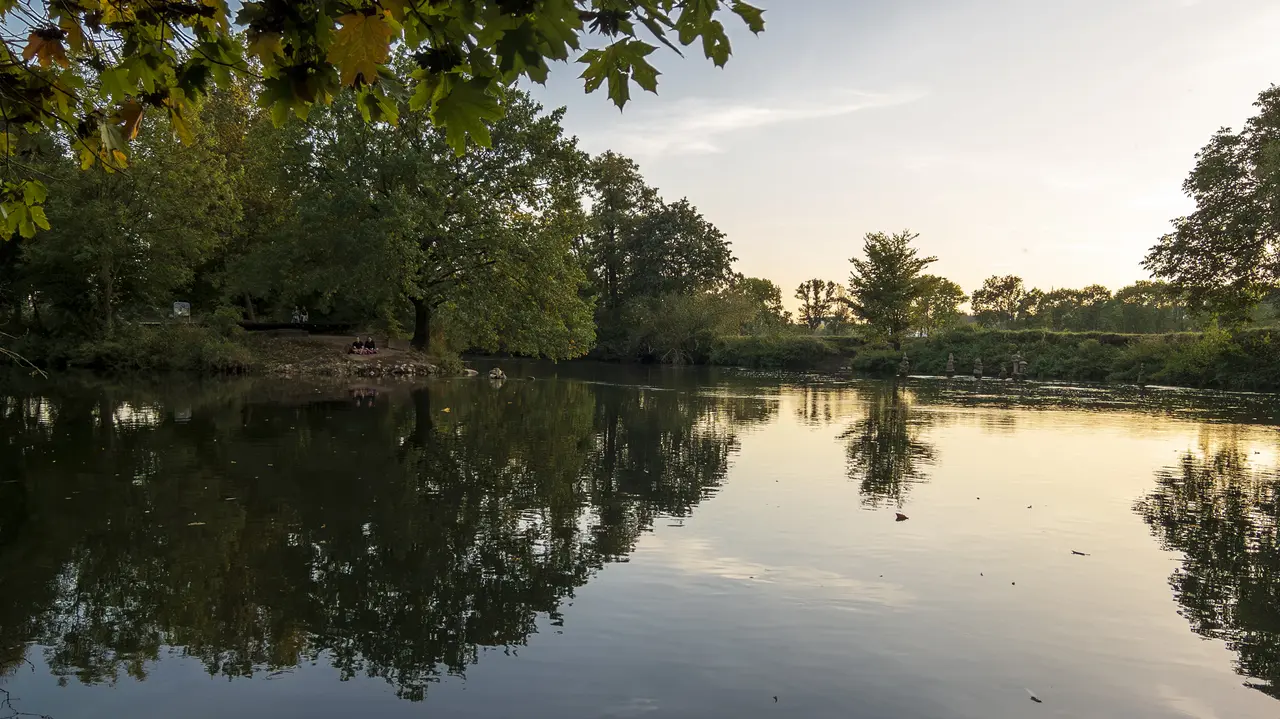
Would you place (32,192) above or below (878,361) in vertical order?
above

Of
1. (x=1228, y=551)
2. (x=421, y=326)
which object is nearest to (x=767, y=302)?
(x=421, y=326)

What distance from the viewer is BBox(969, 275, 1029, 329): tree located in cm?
9725

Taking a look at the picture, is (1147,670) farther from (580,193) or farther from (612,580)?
(580,193)

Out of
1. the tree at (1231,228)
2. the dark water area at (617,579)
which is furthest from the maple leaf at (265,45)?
the tree at (1231,228)

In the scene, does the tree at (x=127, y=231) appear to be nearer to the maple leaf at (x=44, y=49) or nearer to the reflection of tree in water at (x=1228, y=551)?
the maple leaf at (x=44, y=49)

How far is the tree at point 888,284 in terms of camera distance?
63.3 m

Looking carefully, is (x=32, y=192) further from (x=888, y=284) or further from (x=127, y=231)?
(x=888, y=284)

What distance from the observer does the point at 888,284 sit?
63.6 m

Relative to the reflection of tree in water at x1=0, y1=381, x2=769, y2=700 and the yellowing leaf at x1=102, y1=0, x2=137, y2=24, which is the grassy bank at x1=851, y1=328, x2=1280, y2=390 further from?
the yellowing leaf at x1=102, y1=0, x2=137, y2=24

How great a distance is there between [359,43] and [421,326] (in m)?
36.0

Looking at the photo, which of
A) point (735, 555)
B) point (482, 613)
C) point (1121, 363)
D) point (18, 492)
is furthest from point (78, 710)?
point (1121, 363)

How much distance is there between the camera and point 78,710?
438 centimetres

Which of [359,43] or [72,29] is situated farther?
[72,29]

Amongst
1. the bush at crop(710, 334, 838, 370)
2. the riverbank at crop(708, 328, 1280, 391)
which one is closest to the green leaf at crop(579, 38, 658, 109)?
the riverbank at crop(708, 328, 1280, 391)
